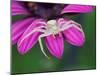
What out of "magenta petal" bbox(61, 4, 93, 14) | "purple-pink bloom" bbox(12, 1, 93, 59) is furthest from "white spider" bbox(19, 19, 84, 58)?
"magenta petal" bbox(61, 4, 93, 14)

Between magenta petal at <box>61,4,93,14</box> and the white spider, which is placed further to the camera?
magenta petal at <box>61,4,93,14</box>

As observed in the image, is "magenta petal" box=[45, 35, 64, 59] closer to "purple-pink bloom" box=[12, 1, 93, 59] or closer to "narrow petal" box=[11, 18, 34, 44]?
"purple-pink bloom" box=[12, 1, 93, 59]

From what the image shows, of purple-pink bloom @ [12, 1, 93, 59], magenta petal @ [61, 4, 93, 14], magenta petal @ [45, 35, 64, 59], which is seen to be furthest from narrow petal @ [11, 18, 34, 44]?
magenta petal @ [61, 4, 93, 14]

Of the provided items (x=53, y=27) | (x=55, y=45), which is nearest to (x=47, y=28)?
(x=53, y=27)

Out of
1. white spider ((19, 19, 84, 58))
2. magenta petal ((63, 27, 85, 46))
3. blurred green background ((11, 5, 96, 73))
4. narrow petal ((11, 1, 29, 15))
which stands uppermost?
narrow petal ((11, 1, 29, 15))

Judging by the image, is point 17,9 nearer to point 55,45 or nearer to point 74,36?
point 55,45

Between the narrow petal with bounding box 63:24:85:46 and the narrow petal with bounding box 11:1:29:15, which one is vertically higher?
the narrow petal with bounding box 11:1:29:15

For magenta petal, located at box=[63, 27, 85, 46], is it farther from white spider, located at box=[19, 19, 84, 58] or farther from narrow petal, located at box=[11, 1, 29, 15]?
narrow petal, located at box=[11, 1, 29, 15]

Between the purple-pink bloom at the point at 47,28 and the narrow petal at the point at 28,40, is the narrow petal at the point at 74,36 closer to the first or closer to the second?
the purple-pink bloom at the point at 47,28
